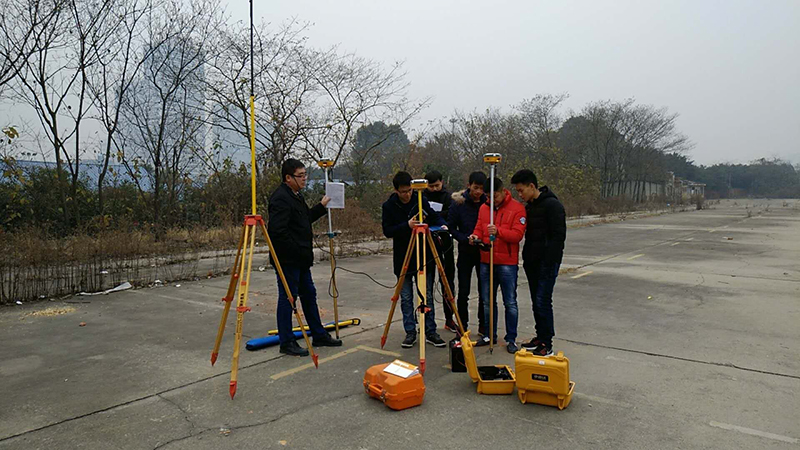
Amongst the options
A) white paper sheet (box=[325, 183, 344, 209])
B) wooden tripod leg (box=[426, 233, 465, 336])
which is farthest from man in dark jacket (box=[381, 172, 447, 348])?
white paper sheet (box=[325, 183, 344, 209])

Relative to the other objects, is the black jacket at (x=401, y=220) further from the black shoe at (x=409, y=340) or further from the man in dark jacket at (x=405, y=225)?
the black shoe at (x=409, y=340)

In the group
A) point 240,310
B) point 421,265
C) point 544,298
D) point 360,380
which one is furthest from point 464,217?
point 240,310

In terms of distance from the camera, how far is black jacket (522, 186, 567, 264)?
514 cm

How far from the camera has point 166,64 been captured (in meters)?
14.6

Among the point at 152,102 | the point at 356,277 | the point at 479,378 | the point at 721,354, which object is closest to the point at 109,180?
the point at 152,102

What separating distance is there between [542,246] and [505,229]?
0.41m

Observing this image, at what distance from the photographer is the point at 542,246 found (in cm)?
524

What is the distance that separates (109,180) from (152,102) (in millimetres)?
2635

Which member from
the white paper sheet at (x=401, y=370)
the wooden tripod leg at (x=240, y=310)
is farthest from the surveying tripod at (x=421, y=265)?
the wooden tripod leg at (x=240, y=310)

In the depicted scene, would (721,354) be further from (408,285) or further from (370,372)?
(370,372)

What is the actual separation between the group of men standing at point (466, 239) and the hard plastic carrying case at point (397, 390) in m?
1.21

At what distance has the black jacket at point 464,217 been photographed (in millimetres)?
5789

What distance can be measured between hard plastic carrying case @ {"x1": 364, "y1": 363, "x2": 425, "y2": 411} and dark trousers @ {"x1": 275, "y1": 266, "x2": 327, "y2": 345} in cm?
150

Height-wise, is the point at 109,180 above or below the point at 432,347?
above
